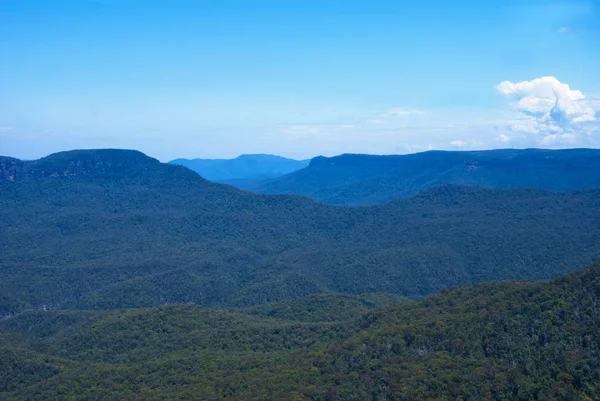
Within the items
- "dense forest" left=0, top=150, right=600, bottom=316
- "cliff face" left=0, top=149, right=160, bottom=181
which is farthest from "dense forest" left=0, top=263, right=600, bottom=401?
"cliff face" left=0, top=149, right=160, bottom=181

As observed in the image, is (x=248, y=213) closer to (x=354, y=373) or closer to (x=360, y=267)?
(x=360, y=267)

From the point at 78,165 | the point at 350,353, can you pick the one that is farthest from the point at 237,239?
the point at 350,353

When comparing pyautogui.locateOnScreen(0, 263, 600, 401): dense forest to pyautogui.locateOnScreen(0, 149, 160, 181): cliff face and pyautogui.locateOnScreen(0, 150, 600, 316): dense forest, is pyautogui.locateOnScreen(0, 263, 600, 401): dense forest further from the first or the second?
pyautogui.locateOnScreen(0, 149, 160, 181): cliff face

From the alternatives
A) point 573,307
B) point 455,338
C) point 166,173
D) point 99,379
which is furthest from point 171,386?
point 166,173

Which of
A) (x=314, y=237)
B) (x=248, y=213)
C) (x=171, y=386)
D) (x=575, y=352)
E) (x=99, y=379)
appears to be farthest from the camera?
(x=248, y=213)

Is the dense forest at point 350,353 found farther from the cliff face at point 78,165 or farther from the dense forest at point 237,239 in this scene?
the cliff face at point 78,165

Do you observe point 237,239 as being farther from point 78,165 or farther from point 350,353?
point 350,353
